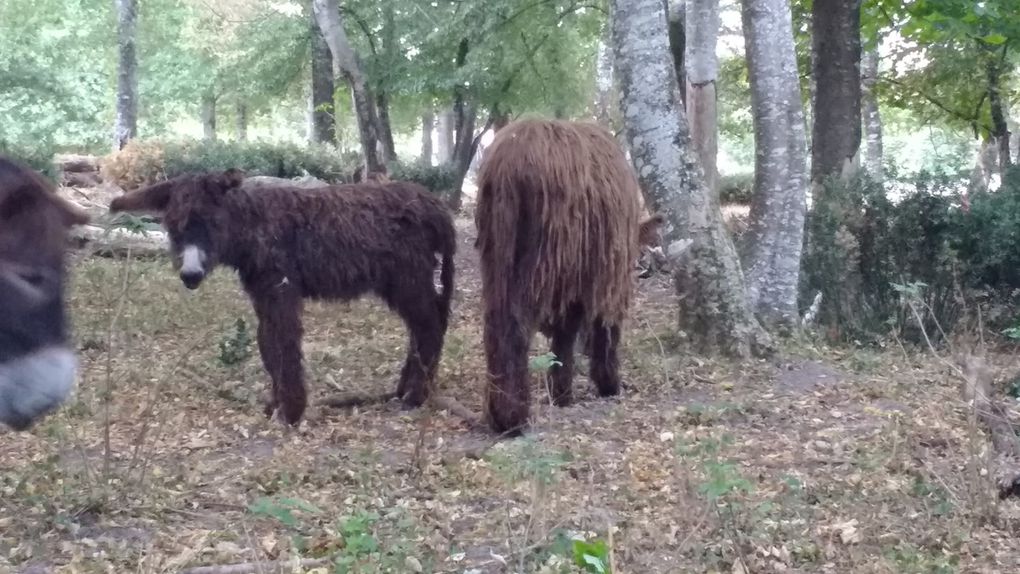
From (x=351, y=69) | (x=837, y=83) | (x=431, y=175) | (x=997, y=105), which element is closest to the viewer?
(x=837, y=83)

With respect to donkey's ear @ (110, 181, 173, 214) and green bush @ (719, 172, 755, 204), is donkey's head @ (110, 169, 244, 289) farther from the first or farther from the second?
green bush @ (719, 172, 755, 204)

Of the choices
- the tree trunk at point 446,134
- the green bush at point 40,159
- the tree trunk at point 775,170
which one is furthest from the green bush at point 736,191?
the tree trunk at point 775,170

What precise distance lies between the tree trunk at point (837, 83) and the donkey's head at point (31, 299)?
971 centimetres

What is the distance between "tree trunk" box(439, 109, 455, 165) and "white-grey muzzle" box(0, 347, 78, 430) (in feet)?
98.9

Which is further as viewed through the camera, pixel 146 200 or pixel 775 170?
pixel 775 170

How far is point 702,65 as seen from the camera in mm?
10078

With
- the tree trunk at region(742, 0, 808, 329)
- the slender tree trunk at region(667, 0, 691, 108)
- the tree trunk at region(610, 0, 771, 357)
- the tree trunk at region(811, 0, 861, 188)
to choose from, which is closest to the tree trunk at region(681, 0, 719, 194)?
the tree trunk at region(742, 0, 808, 329)

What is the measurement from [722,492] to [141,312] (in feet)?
21.6

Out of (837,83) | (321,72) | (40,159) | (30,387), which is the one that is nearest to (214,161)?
(40,159)

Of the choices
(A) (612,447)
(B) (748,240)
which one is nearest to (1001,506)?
(A) (612,447)

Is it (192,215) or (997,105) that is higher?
(997,105)

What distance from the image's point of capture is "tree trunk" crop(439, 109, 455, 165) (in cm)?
3444

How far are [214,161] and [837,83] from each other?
10.5 m

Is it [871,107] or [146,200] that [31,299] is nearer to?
[146,200]
